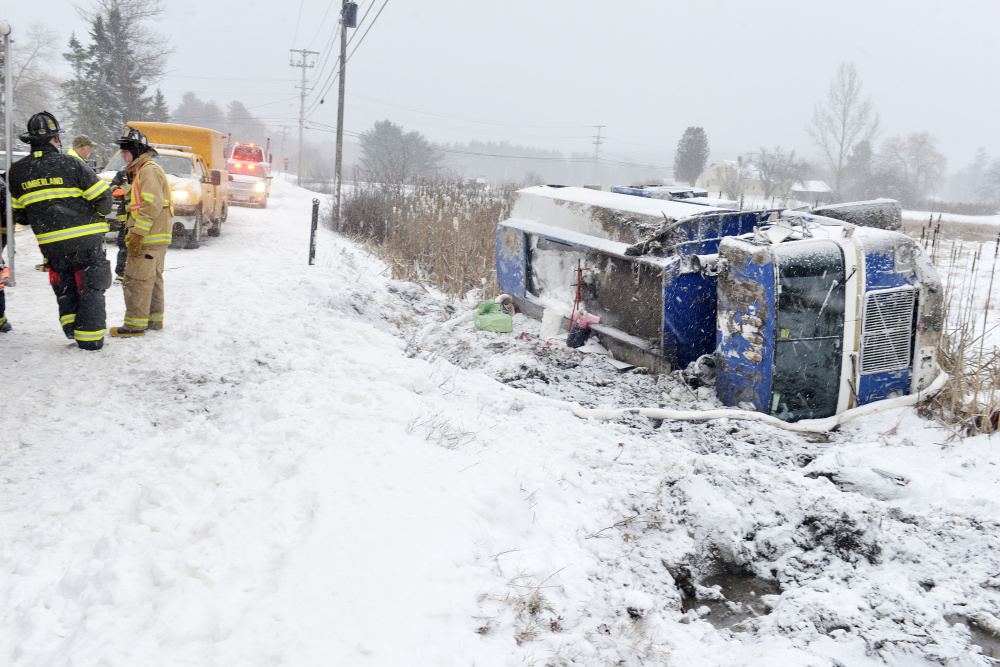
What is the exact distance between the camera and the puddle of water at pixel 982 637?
291cm

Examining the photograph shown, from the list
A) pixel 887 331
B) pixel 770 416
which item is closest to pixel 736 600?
pixel 770 416

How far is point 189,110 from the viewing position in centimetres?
9762

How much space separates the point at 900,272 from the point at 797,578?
9.33ft

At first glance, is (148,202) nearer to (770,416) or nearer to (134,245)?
(134,245)

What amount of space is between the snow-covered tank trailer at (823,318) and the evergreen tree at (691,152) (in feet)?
153

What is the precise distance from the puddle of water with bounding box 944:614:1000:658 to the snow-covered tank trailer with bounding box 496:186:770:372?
315 cm

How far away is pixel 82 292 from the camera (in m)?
5.37

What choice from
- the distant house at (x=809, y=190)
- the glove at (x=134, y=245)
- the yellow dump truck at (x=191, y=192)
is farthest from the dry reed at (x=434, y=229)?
the distant house at (x=809, y=190)

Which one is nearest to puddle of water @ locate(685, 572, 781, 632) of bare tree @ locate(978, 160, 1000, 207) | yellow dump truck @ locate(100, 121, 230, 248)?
yellow dump truck @ locate(100, 121, 230, 248)

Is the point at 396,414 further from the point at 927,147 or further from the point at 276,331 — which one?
the point at 927,147

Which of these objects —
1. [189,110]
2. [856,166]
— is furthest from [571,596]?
[189,110]

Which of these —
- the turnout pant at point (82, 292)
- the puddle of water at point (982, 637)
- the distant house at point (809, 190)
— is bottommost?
the puddle of water at point (982, 637)

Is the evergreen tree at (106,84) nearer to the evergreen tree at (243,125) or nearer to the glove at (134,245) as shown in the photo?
the glove at (134,245)

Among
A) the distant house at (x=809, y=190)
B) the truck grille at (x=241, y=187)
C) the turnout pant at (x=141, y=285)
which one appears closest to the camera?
the turnout pant at (x=141, y=285)
